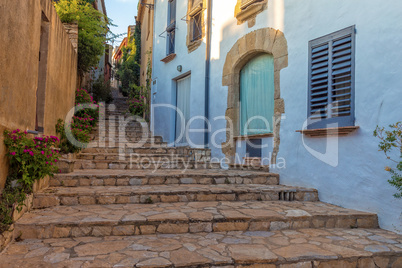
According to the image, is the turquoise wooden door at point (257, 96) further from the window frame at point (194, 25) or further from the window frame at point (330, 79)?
the window frame at point (194, 25)

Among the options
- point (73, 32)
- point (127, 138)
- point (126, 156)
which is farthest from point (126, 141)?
point (73, 32)

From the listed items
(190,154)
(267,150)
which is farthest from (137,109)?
(267,150)

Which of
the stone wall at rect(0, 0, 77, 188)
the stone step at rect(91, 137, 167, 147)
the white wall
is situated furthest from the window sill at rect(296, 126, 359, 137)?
the stone step at rect(91, 137, 167, 147)

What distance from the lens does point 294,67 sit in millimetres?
5133

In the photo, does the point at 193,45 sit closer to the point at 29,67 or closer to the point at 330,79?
the point at 330,79

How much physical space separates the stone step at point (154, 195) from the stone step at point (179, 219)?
13 cm

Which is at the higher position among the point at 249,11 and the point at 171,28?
the point at 171,28

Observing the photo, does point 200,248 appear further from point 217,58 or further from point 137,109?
point 137,109

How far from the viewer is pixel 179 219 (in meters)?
3.28

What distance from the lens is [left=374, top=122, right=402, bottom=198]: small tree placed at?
127 inches

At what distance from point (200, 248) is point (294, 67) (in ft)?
11.8

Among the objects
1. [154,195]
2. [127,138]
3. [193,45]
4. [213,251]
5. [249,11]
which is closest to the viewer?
[213,251]

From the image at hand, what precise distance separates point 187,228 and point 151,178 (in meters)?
1.76

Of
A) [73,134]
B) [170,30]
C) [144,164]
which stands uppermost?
[170,30]
